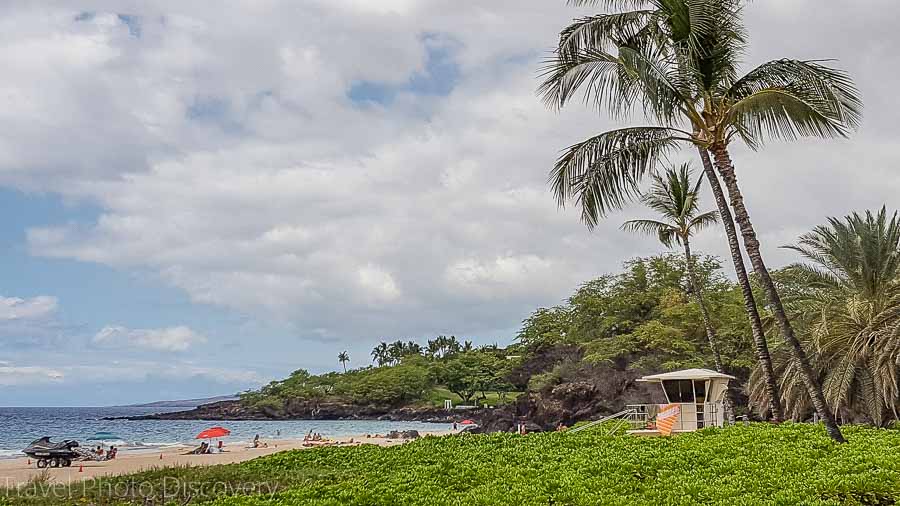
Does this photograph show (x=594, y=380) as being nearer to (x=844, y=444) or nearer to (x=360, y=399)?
(x=844, y=444)

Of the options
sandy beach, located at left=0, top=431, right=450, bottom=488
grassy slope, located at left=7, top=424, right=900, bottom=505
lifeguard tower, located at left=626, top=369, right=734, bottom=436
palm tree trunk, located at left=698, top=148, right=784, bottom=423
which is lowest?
sandy beach, located at left=0, top=431, right=450, bottom=488

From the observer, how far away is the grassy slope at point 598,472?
8.20m

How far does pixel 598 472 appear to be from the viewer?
32.3 ft

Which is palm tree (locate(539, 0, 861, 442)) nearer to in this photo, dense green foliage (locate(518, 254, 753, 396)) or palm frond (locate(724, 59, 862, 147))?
palm frond (locate(724, 59, 862, 147))

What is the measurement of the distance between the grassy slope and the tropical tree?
10.9 ft

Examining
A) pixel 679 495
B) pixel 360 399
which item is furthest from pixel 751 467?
pixel 360 399

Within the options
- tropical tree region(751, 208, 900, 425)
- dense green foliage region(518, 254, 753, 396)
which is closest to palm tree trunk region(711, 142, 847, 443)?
tropical tree region(751, 208, 900, 425)

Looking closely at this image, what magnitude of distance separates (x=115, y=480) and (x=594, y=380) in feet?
88.1

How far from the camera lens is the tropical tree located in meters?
16.4

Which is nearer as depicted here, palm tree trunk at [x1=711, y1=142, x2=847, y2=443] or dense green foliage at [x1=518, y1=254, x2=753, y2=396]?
palm tree trunk at [x1=711, y1=142, x2=847, y2=443]

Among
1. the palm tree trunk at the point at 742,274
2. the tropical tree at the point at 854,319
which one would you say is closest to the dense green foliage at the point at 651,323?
the tropical tree at the point at 854,319

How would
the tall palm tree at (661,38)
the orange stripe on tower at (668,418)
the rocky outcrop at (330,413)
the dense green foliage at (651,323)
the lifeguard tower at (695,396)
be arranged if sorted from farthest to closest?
the rocky outcrop at (330,413) < the dense green foliage at (651,323) < the lifeguard tower at (695,396) < the orange stripe on tower at (668,418) < the tall palm tree at (661,38)

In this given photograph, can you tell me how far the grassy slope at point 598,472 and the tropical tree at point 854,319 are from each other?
3.34 metres

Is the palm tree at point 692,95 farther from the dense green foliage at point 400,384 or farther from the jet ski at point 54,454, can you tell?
the dense green foliage at point 400,384
